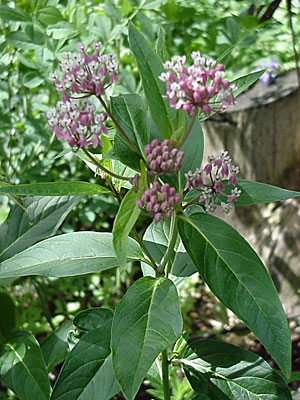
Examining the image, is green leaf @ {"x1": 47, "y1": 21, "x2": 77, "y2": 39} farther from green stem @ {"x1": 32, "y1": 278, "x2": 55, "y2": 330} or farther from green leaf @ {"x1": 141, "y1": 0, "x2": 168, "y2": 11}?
green stem @ {"x1": 32, "y1": 278, "x2": 55, "y2": 330}

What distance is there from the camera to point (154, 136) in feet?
3.31

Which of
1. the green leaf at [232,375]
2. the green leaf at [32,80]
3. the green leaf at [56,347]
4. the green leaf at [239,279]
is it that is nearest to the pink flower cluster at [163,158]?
the green leaf at [239,279]

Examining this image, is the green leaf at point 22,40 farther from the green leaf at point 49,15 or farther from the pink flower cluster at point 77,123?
the pink flower cluster at point 77,123

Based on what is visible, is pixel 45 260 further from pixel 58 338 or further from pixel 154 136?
pixel 58 338

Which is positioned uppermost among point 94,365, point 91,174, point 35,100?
point 35,100

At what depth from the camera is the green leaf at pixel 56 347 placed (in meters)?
1.47

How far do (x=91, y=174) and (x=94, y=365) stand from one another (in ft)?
4.65

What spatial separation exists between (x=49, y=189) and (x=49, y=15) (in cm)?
99

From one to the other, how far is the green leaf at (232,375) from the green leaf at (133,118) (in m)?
0.49

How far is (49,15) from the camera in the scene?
66.2 inches

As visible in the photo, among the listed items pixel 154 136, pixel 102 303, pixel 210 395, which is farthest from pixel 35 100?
pixel 210 395

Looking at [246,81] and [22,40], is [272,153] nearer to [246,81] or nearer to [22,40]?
[22,40]

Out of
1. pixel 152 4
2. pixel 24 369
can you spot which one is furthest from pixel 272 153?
pixel 24 369

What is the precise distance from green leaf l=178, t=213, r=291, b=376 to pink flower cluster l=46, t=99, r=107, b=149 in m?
0.22
